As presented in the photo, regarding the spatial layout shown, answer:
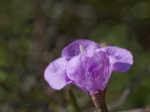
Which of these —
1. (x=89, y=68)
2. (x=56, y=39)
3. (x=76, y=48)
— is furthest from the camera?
(x=56, y=39)

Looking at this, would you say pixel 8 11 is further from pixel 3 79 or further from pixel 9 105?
Result: pixel 9 105

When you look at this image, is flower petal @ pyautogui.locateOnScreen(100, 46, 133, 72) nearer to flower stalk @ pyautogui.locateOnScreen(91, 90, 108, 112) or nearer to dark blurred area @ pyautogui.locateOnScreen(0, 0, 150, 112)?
flower stalk @ pyautogui.locateOnScreen(91, 90, 108, 112)

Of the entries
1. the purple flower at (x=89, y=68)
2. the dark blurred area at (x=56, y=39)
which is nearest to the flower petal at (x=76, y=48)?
the purple flower at (x=89, y=68)

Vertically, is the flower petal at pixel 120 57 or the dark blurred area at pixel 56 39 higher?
the flower petal at pixel 120 57

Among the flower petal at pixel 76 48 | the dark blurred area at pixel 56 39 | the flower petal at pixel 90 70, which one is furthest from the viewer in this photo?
the dark blurred area at pixel 56 39

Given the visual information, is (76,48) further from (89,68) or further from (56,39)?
(56,39)

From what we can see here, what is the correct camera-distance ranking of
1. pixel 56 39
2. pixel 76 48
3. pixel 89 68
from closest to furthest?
1. pixel 89 68
2. pixel 76 48
3. pixel 56 39

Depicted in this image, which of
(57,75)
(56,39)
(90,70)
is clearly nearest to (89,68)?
(90,70)

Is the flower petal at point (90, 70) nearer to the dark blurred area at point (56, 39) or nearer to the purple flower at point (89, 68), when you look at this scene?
the purple flower at point (89, 68)
